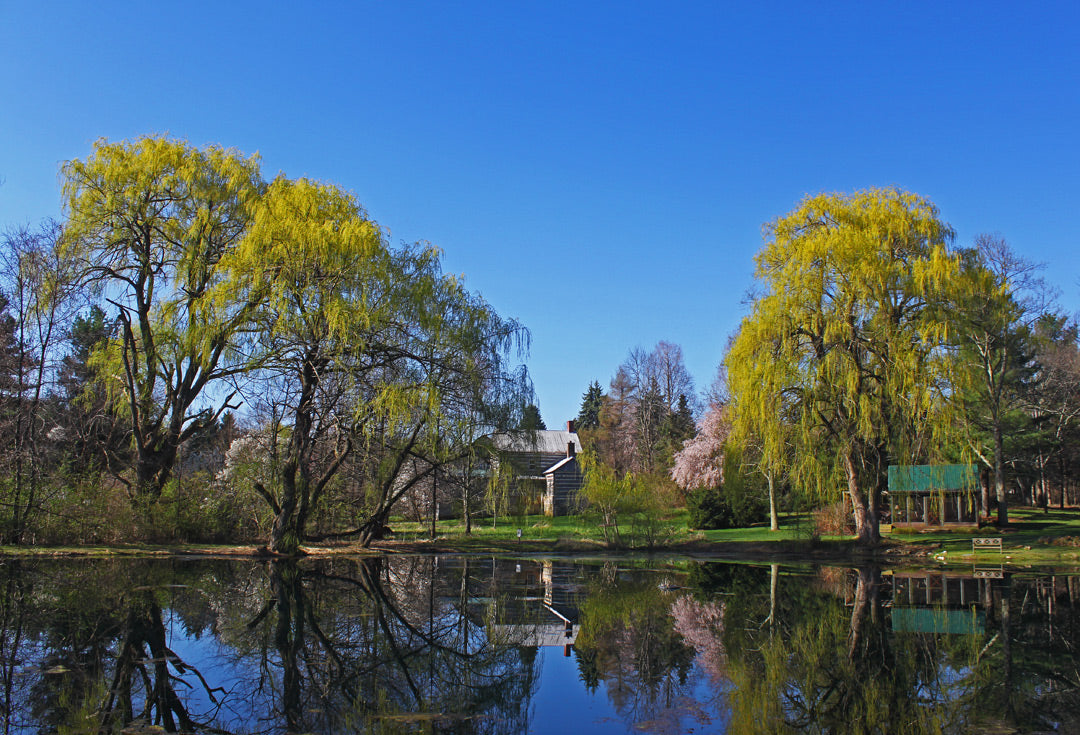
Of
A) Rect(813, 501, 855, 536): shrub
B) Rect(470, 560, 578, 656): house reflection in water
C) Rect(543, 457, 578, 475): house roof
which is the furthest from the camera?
Rect(543, 457, 578, 475): house roof

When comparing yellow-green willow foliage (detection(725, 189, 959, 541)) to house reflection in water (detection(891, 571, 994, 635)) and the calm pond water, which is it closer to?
house reflection in water (detection(891, 571, 994, 635))

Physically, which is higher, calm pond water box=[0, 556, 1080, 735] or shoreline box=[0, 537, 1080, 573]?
calm pond water box=[0, 556, 1080, 735]

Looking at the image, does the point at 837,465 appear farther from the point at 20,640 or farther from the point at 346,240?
the point at 20,640

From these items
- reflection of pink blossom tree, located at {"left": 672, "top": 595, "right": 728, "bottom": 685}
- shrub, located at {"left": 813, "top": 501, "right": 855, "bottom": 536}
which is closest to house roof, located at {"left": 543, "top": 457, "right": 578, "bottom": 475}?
shrub, located at {"left": 813, "top": 501, "right": 855, "bottom": 536}

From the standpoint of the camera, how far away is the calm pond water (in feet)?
21.2

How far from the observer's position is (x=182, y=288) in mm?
24500

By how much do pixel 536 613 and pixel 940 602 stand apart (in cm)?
823

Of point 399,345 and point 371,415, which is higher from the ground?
point 399,345

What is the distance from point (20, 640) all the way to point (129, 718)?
12.7 feet

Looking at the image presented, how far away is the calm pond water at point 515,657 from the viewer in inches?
254

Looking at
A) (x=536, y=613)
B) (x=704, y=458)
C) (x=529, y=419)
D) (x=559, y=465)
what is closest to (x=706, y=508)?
(x=704, y=458)

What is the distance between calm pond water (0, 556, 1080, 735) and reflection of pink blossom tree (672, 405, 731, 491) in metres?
27.3

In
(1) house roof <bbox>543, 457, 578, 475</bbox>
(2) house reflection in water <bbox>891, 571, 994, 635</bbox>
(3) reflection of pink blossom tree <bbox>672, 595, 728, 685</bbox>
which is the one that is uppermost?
(1) house roof <bbox>543, 457, 578, 475</bbox>

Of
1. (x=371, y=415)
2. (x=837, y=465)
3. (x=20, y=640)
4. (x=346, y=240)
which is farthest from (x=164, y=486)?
(x=837, y=465)
